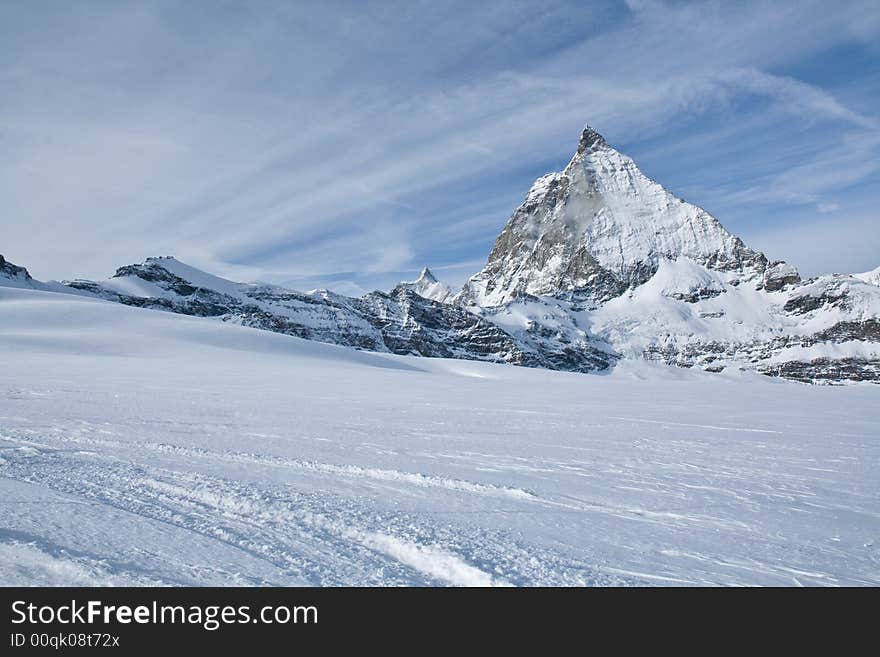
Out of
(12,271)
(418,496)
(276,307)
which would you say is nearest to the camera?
(418,496)

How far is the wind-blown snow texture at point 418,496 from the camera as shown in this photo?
326cm

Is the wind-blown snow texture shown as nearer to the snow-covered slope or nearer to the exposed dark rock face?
the exposed dark rock face

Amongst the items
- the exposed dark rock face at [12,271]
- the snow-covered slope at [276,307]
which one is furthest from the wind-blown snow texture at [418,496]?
the snow-covered slope at [276,307]

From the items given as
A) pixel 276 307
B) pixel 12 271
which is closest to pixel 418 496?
pixel 12 271

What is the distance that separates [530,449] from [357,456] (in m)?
2.58

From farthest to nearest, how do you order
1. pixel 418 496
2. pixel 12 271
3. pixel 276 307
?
pixel 276 307 < pixel 12 271 < pixel 418 496

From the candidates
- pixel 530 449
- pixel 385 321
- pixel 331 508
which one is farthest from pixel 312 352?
pixel 385 321

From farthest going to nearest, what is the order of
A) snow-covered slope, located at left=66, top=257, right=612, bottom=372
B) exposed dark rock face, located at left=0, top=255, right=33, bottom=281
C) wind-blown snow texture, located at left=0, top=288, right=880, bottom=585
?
snow-covered slope, located at left=66, top=257, right=612, bottom=372 < exposed dark rock face, located at left=0, top=255, right=33, bottom=281 < wind-blown snow texture, located at left=0, top=288, right=880, bottom=585

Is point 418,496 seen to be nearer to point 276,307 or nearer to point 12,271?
point 12,271

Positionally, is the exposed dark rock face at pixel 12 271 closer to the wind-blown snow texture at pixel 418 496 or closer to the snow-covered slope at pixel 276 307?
the snow-covered slope at pixel 276 307

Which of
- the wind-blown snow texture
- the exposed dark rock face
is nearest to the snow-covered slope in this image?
the exposed dark rock face

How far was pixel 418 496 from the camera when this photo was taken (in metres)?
4.81

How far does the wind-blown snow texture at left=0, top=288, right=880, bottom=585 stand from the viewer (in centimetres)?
326
